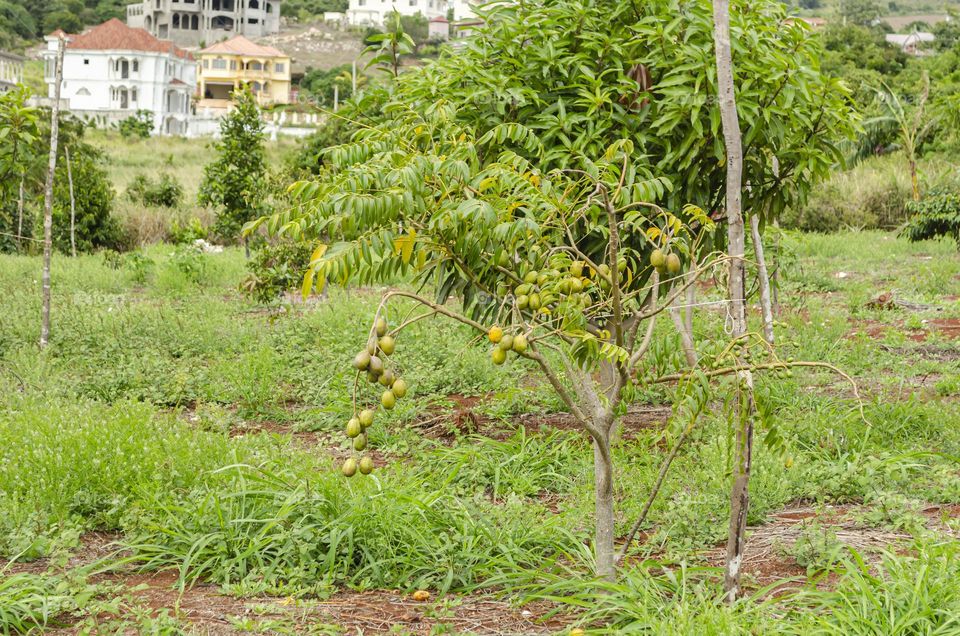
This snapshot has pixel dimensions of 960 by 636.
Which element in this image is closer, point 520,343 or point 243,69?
point 520,343

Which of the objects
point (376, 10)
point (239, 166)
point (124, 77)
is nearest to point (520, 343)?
point (239, 166)

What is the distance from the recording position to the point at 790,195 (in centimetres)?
624

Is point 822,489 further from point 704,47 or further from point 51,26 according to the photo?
point 51,26

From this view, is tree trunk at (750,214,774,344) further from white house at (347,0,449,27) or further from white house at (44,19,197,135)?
white house at (347,0,449,27)

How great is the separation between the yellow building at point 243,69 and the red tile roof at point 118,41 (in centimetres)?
613

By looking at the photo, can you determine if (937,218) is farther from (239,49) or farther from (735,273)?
(239,49)

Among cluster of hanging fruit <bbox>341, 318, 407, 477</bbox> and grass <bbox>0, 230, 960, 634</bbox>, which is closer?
cluster of hanging fruit <bbox>341, 318, 407, 477</bbox>

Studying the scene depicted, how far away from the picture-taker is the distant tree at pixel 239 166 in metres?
12.4

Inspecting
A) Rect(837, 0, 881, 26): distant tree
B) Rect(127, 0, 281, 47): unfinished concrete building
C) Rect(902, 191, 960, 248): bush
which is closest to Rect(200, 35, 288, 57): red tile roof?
Rect(127, 0, 281, 47): unfinished concrete building

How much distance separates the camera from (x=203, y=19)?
335 feet

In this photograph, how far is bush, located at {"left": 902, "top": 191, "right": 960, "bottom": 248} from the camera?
1405 centimetres

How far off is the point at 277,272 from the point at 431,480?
17.7 ft

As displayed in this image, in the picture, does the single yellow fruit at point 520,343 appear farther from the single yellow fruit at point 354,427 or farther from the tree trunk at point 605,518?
the tree trunk at point 605,518

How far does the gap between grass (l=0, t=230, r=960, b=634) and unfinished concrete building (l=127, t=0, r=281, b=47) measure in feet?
322
